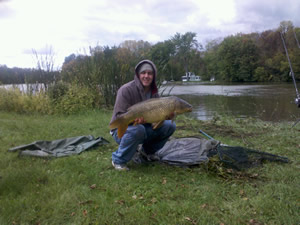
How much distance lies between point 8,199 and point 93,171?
939mm

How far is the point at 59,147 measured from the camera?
12.6 ft

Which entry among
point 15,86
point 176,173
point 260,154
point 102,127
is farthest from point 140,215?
point 15,86

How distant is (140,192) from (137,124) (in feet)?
2.53

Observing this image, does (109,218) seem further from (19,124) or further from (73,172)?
(19,124)

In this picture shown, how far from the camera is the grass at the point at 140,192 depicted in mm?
2018

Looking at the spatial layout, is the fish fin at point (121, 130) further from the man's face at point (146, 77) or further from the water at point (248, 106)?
the water at point (248, 106)

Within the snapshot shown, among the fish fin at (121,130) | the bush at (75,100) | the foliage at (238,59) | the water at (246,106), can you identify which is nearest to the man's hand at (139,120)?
the fish fin at (121,130)

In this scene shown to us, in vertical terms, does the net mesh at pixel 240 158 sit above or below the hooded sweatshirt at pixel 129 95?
below

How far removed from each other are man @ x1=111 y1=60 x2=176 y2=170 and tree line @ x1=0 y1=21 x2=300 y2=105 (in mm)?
4099

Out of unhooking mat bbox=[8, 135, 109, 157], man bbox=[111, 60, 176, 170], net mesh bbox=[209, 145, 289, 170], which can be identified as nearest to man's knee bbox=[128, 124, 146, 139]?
man bbox=[111, 60, 176, 170]

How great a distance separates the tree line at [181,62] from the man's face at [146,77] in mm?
4093

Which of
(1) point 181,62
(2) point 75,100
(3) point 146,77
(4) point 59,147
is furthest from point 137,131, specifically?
(1) point 181,62

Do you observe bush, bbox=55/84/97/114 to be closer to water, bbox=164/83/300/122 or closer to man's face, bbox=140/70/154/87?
water, bbox=164/83/300/122

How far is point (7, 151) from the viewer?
11.8 feet
